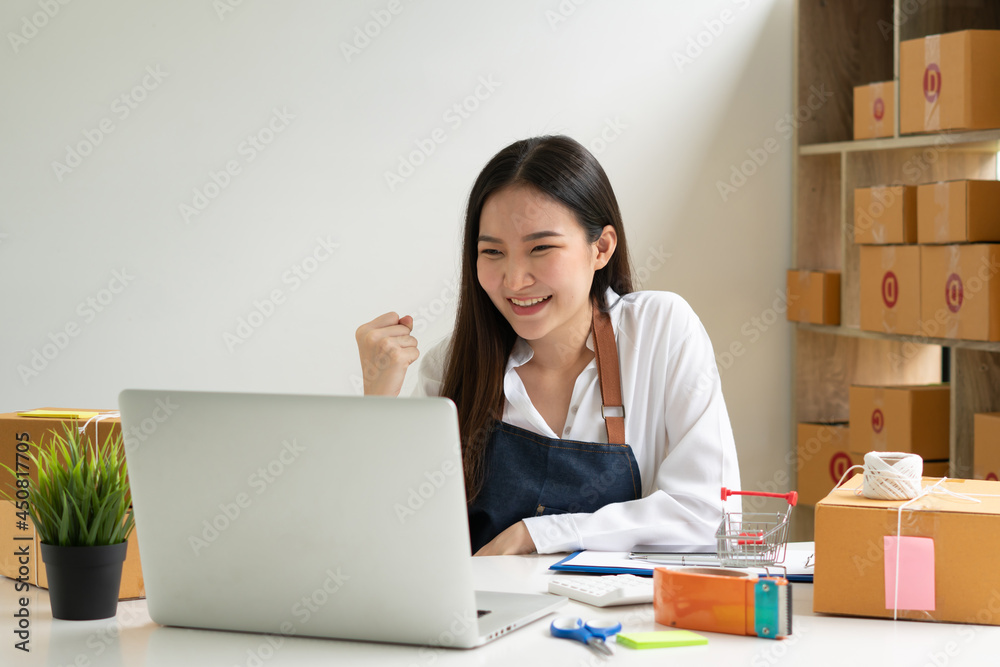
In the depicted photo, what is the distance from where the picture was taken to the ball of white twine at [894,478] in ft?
3.79

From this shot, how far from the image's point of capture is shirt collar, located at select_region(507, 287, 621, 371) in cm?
189

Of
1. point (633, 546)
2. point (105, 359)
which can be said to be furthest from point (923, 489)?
point (105, 359)

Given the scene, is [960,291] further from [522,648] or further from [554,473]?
[522,648]

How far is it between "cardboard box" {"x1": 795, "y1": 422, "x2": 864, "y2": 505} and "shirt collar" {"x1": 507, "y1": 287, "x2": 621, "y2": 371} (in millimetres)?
1317

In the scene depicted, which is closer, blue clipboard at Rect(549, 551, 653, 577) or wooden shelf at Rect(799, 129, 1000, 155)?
blue clipboard at Rect(549, 551, 653, 577)

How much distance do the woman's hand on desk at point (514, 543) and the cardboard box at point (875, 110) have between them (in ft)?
5.79

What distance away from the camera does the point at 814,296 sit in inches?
118

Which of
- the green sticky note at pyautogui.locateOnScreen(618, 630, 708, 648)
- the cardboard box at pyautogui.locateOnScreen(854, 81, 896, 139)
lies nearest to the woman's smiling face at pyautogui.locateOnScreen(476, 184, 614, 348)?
the green sticky note at pyautogui.locateOnScreen(618, 630, 708, 648)

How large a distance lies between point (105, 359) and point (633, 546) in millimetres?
1804

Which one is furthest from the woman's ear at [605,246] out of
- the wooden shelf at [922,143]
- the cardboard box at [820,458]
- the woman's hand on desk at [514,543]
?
the cardboard box at [820,458]

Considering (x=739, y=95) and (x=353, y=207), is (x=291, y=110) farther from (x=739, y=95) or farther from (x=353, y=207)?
(x=739, y=95)

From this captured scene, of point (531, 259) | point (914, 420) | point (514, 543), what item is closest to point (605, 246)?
point (531, 259)

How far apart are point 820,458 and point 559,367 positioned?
146 cm

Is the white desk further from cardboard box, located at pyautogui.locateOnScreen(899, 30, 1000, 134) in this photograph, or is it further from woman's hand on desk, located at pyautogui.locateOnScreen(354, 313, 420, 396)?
cardboard box, located at pyautogui.locateOnScreen(899, 30, 1000, 134)
